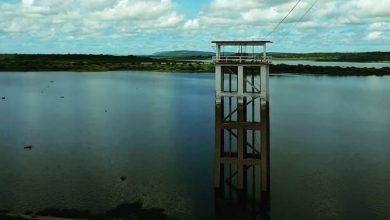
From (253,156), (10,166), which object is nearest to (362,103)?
(253,156)

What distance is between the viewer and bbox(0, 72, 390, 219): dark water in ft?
120

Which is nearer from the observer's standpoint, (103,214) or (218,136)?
(103,214)

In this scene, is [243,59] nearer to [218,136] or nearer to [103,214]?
[218,136]

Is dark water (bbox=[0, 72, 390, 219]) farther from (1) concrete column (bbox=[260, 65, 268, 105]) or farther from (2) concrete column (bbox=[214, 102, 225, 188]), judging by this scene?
(1) concrete column (bbox=[260, 65, 268, 105])

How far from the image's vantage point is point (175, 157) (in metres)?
49.3

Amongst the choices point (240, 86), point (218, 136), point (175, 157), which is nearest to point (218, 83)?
point (240, 86)

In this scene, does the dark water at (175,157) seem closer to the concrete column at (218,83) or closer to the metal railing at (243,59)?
the concrete column at (218,83)

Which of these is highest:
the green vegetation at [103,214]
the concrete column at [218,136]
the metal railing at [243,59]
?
the metal railing at [243,59]

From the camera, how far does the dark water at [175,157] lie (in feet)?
120

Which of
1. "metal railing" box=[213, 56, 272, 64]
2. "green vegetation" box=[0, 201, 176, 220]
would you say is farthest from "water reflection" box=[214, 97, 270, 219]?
"green vegetation" box=[0, 201, 176, 220]

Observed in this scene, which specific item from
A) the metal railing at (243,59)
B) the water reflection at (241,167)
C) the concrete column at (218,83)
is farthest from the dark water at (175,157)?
the metal railing at (243,59)

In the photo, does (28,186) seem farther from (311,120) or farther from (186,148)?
(311,120)

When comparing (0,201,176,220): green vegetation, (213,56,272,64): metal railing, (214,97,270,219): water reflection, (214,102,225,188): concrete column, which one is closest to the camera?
(0,201,176,220): green vegetation

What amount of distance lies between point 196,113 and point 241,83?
4463 centimetres
